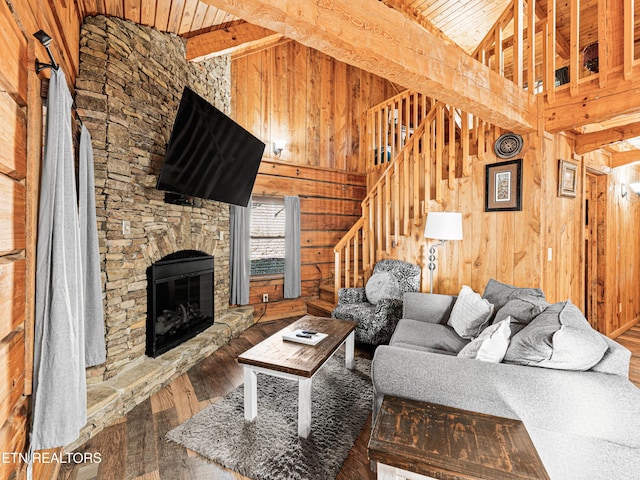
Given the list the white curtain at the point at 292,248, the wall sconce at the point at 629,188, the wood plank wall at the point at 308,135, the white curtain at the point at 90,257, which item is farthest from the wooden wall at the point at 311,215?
the wall sconce at the point at 629,188

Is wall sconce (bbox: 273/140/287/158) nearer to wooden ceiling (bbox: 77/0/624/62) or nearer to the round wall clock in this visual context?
wooden ceiling (bbox: 77/0/624/62)

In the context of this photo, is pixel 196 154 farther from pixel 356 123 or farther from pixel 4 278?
pixel 356 123

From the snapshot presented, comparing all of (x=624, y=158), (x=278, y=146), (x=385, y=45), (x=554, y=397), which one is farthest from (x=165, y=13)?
(x=624, y=158)

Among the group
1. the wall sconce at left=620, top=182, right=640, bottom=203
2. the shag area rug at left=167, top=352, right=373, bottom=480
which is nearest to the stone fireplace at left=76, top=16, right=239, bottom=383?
the shag area rug at left=167, top=352, right=373, bottom=480

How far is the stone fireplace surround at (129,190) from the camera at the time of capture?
93.0 inches

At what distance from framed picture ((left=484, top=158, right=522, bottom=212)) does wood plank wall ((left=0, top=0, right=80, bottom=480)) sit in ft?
11.5

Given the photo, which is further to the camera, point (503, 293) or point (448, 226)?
point (448, 226)

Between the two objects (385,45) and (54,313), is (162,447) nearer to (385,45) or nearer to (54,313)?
(54,313)

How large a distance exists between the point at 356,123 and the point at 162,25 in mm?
3732

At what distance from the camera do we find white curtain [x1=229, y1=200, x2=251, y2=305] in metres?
4.45

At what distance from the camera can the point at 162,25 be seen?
9.51ft

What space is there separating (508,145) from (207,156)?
2.91 m

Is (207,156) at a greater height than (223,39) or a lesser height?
lesser

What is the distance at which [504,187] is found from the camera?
10.3ft
